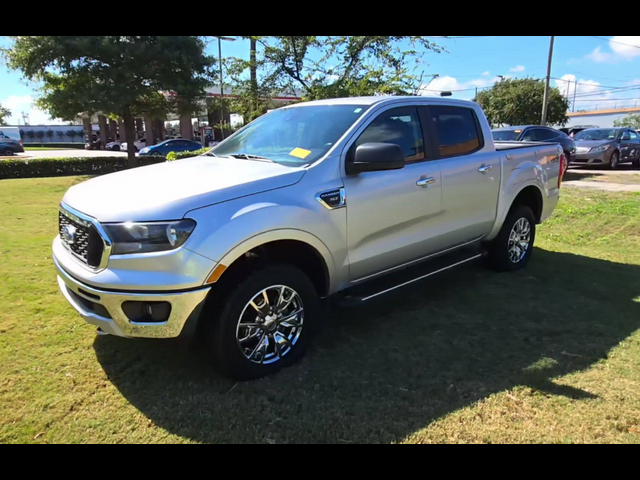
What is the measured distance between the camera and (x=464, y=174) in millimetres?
4438

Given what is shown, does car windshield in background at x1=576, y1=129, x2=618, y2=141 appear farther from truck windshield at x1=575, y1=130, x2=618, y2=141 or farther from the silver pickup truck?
the silver pickup truck

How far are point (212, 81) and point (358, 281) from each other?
1681 cm

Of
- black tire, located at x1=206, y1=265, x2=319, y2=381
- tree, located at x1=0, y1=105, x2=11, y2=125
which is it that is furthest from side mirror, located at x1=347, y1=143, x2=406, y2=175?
tree, located at x1=0, y1=105, x2=11, y2=125

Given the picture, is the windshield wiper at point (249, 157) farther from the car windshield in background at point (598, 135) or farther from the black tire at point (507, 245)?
the car windshield in background at point (598, 135)

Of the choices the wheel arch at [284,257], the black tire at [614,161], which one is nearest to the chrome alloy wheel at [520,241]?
the wheel arch at [284,257]

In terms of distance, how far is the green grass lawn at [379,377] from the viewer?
105 inches

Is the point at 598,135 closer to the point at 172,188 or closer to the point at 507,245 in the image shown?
the point at 507,245

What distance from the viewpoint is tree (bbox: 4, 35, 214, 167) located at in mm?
15438


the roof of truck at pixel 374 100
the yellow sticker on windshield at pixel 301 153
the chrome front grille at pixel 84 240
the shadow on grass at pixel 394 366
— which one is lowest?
the shadow on grass at pixel 394 366

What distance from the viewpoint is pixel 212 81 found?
A: 60.6 feet

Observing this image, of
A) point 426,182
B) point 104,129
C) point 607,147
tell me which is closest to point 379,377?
point 426,182

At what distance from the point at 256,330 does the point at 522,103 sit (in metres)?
39.7

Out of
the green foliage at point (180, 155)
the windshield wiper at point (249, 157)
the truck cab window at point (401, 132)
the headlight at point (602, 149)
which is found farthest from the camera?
the headlight at point (602, 149)

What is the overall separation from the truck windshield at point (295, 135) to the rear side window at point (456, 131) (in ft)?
3.14
